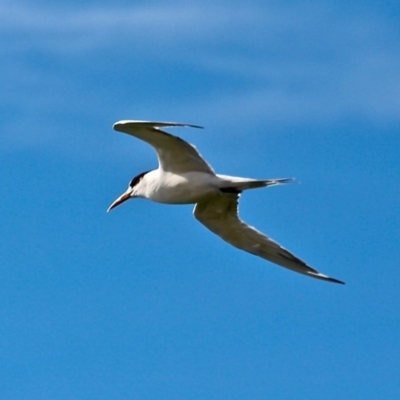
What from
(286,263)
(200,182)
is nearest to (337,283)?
(286,263)

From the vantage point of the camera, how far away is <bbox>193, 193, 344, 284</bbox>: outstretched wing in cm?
2223

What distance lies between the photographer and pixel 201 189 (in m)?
21.4

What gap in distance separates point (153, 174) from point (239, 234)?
1866 mm

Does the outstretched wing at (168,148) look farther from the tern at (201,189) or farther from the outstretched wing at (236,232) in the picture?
the outstretched wing at (236,232)

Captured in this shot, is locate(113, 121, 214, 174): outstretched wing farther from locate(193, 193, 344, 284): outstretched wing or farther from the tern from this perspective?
locate(193, 193, 344, 284): outstretched wing

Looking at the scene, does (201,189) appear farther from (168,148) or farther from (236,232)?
(236,232)

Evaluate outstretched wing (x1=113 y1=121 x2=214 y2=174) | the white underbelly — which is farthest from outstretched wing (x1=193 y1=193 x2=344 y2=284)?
outstretched wing (x1=113 y1=121 x2=214 y2=174)

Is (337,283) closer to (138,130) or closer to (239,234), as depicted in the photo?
(239,234)

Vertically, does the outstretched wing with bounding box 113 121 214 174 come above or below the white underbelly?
above

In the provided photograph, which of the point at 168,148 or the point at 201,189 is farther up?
the point at 168,148

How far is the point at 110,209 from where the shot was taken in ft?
80.3

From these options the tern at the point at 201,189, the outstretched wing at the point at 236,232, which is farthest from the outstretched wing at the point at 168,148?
the outstretched wing at the point at 236,232

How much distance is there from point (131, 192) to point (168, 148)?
2478 millimetres

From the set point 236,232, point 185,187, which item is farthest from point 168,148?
point 236,232
